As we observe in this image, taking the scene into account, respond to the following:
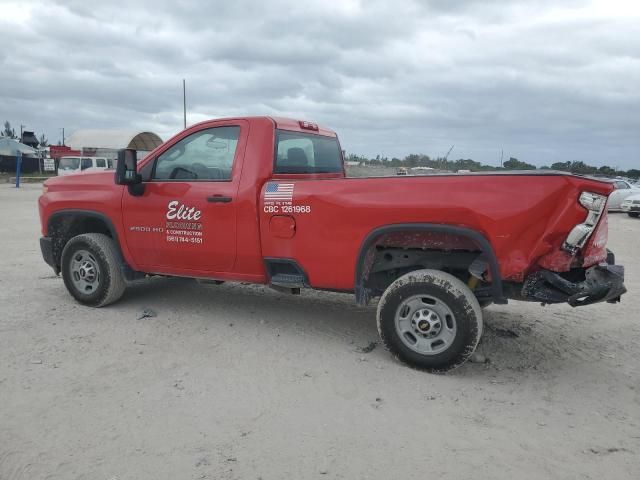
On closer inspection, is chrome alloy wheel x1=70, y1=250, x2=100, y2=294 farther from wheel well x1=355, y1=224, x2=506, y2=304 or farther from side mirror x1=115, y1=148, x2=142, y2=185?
wheel well x1=355, y1=224, x2=506, y2=304

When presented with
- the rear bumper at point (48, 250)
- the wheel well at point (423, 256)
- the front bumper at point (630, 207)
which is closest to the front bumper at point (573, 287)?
the wheel well at point (423, 256)

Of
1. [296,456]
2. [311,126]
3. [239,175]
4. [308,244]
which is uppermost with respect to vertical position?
[311,126]

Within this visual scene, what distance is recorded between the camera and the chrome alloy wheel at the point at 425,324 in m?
3.88

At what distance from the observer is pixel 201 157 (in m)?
5.01

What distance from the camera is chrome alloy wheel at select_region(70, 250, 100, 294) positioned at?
5520 mm

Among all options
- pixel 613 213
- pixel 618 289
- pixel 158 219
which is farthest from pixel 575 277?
pixel 613 213

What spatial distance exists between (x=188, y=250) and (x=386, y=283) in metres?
1.86

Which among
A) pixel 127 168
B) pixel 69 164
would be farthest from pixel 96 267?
pixel 69 164

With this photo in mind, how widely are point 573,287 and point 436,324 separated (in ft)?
3.15

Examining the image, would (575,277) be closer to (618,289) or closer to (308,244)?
(618,289)

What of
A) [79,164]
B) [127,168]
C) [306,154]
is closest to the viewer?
[127,168]

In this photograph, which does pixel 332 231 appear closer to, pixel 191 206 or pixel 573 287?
pixel 191 206

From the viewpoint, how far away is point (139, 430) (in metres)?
3.08

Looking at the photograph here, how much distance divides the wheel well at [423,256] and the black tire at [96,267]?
104 inches
